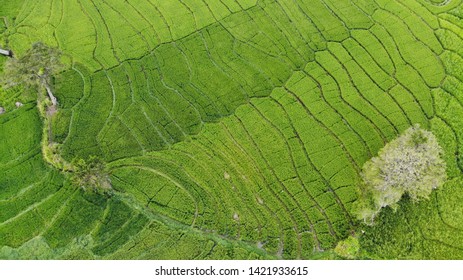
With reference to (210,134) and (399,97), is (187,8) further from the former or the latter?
(399,97)

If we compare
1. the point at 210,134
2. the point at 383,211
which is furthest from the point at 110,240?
the point at 383,211

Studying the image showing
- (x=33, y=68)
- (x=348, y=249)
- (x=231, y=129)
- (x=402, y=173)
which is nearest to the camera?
(x=402, y=173)

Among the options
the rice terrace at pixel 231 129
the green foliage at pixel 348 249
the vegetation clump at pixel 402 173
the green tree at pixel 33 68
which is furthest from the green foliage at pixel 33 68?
the vegetation clump at pixel 402 173

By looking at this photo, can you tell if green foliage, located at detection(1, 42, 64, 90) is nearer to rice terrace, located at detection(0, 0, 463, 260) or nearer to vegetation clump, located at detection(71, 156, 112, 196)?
rice terrace, located at detection(0, 0, 463, 260)

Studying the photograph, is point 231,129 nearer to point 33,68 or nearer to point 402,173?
point 402,173

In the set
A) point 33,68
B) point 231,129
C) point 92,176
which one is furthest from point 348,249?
point 33,68

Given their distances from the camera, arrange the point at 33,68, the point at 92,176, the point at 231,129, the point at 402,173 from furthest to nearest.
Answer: the point at 231,129 < the point at 33,68 < the point at 92,176 < the point at 402,173

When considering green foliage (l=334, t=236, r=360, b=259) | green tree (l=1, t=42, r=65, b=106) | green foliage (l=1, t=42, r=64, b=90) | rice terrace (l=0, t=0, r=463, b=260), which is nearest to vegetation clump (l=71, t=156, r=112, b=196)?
rice terrace (l=0, t=0, r=463, b=260)
